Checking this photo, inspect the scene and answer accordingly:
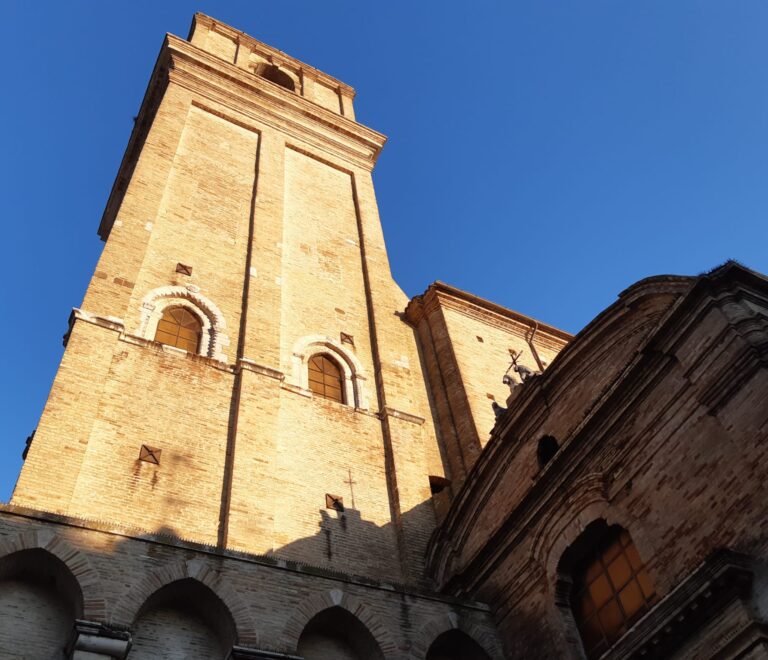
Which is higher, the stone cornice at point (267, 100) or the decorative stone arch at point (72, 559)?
the stone cornice at point (267, 100)

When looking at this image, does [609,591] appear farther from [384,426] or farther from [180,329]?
[180,329]

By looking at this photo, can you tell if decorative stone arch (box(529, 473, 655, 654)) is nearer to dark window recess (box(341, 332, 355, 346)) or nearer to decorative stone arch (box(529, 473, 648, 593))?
decorative stone arch (box(529, 473, 648, 593))

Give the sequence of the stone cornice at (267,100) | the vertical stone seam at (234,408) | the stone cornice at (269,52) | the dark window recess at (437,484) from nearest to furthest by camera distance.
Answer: the vertical stone seam at (234,408) < the dark window recess at (437,484) < the stone cornice at (267,100) < the stone cornice at (269,52)

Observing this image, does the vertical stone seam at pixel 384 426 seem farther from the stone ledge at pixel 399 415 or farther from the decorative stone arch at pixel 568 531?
the decorative stone arch at pixel 568 531

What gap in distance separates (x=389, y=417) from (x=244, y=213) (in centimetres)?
611

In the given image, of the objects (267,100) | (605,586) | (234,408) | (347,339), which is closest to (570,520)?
(605,586)

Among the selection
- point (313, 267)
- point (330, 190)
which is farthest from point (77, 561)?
point (330, 190)

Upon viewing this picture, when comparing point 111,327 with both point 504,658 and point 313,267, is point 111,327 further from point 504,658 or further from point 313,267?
Result: point 504,658

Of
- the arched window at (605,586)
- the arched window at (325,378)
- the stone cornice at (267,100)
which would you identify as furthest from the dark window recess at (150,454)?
the stone cornice at (267,100)

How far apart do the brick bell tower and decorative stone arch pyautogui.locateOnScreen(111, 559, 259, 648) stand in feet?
4.93

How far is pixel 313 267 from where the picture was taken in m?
17.6

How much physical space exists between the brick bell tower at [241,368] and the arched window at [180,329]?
3 cm

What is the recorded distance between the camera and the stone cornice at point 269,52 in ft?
86.1

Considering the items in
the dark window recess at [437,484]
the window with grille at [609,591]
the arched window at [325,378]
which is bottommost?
the window with grille at [609,591]
